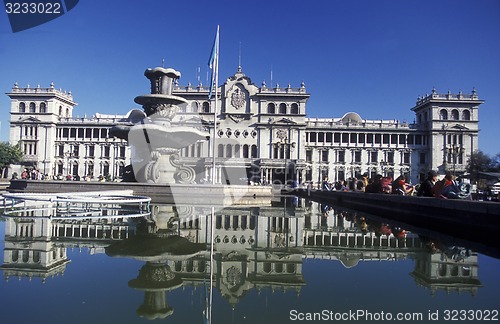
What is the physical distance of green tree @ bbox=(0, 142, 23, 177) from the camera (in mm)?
56469

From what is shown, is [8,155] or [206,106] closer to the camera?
[8,155]

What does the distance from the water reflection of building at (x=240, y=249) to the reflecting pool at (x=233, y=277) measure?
22 mm

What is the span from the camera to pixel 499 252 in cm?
625

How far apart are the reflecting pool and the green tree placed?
5730 centimetres

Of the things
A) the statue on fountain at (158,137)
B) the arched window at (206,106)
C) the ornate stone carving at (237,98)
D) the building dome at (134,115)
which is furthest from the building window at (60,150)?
the statue on fountain at (158,137)

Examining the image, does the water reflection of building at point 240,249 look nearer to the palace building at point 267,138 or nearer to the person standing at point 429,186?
the person standing at point 429,186

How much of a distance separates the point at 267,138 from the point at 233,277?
55.9 metres

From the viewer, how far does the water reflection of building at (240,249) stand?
4.77 m

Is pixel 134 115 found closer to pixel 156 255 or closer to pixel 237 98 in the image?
pixel 237 98

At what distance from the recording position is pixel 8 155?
57.0 m

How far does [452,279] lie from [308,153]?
59.4 metres

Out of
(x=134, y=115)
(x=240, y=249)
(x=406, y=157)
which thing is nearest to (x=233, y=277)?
(x=240, y=249)

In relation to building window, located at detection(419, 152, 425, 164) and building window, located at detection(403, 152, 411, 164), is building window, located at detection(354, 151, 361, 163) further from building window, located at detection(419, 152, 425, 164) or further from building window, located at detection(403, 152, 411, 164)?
building window, located at detection(419, 152, 425, 164)

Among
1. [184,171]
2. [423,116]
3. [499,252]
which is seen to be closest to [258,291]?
[499,252]
